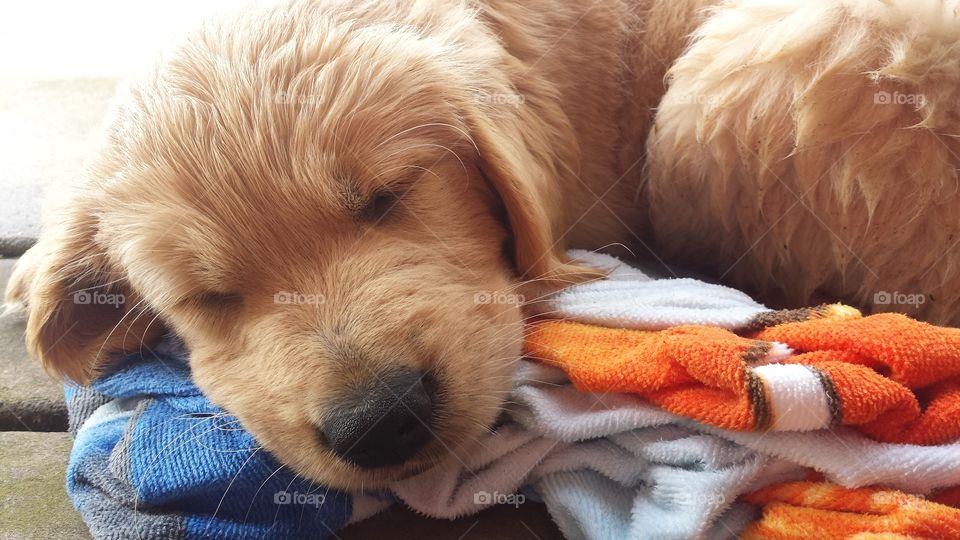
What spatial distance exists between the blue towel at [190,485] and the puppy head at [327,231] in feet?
0.22

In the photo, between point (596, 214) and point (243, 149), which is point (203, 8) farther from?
point (596, 214)

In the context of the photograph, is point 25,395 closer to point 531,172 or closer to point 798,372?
point 531,172

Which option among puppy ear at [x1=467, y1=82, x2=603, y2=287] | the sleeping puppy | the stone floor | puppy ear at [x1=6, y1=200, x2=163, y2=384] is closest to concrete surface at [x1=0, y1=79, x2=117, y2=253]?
the stone floor

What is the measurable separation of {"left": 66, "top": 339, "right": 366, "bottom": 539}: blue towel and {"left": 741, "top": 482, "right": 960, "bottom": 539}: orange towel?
771 mm

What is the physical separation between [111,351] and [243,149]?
756 mm

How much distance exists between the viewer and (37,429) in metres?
1.93

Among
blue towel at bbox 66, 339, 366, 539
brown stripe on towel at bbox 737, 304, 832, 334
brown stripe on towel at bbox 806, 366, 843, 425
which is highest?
brown stripe on towel at bbox 806, 366, 843, 425

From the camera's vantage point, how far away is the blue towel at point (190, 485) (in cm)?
141

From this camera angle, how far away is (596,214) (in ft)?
6.90

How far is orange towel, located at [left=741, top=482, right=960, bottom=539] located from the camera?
1115mm

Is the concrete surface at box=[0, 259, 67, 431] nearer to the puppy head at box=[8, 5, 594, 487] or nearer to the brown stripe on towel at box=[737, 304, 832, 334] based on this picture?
the puppy head at box=[8, 5, 594, 487]

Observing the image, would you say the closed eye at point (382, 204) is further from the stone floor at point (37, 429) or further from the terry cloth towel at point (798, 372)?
the stone floor at point (37, 429)

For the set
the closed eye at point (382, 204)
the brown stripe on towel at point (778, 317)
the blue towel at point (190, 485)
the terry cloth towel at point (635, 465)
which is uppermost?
the closed eye at point (382, 204)

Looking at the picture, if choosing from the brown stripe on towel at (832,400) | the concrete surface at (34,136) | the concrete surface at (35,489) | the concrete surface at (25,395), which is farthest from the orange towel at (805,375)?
the concrete surface at (34,136)
